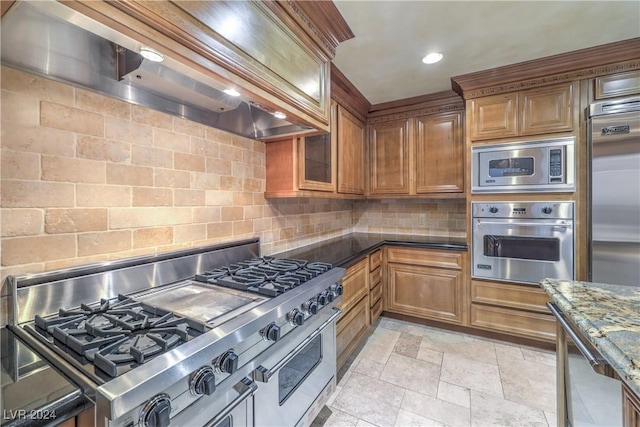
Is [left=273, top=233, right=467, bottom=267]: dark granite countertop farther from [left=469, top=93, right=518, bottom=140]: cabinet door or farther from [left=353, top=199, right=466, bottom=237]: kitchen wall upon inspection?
[left=469, top=93, right=518, bottom=140]: cabinet door

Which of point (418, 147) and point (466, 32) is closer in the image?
point (466, 32)

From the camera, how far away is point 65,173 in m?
1.02

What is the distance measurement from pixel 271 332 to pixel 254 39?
47.2 inches

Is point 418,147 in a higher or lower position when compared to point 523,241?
higher

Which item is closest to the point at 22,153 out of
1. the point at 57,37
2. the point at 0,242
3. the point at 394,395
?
the point at 0,242

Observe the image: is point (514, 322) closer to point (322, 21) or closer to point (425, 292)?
point (425, 292)

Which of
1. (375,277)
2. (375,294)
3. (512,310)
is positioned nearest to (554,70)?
(512,310)

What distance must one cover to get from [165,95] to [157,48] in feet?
1.80

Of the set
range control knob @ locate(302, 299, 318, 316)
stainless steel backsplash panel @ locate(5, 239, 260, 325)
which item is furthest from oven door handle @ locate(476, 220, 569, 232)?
stainless steel backsplash panel @ locate(5, 239, 260, 325)

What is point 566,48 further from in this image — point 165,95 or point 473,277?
point 165,95

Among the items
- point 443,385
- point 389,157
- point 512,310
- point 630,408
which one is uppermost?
point 389,157

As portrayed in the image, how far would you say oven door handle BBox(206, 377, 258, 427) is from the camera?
0.85m

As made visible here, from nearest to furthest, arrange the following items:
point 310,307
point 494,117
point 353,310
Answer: point 310,307 < point 353,310 < point 494,117

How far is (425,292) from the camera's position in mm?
2707
